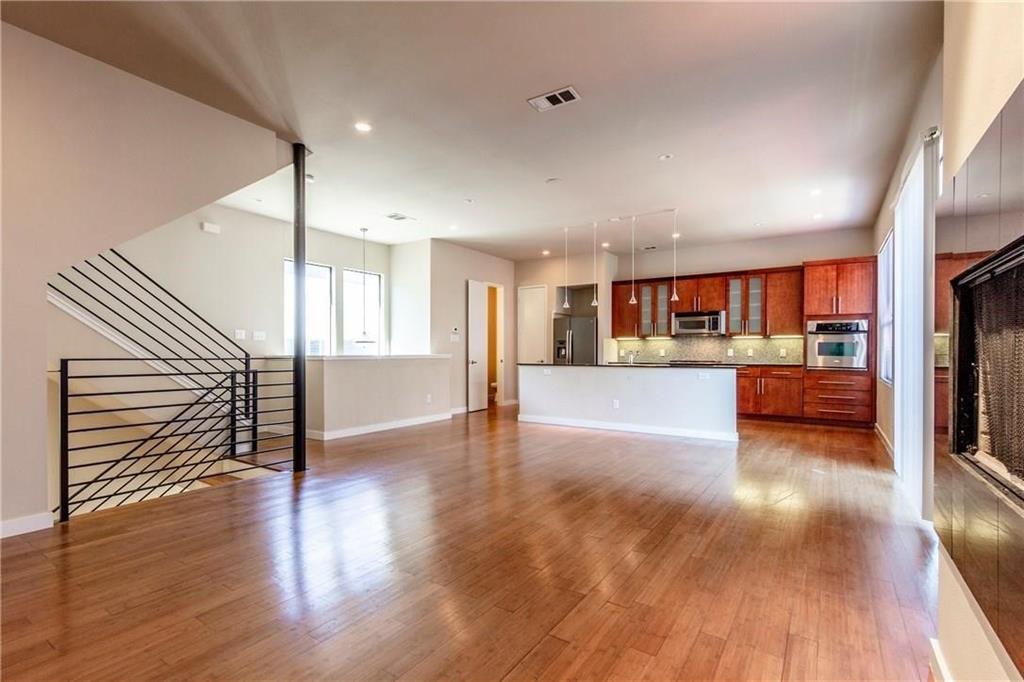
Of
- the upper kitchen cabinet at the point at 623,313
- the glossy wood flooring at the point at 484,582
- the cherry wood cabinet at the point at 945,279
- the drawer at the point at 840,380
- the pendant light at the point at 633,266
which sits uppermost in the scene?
the pendant light at the point at 633,266

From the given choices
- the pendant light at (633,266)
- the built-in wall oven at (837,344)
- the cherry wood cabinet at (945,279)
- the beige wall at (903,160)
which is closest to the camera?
the cherry wood cabinet at (945,279)

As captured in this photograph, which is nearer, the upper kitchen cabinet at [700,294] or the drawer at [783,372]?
the drawer at [783,372]

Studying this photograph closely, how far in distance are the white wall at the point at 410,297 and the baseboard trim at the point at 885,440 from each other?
A: 6.32 m

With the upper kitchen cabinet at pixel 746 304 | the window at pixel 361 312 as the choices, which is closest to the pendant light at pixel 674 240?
the upper kitchen cabinet at pixel 746 304

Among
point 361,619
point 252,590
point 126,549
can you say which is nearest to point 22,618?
point 126,549

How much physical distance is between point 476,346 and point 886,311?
6184 millimetres

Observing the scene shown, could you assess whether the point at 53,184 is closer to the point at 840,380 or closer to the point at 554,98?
the point at 554,98

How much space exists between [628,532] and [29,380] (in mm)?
3888

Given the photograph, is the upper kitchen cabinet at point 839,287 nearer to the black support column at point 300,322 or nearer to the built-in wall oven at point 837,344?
the built-in wall oven at point 837,344

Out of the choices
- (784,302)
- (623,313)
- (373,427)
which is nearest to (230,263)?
(373,427)

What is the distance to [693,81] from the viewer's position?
10.6 feet

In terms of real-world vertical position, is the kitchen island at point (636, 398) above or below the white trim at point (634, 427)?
above

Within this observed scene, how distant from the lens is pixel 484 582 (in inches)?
90.9

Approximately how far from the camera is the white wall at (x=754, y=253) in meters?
7.41
